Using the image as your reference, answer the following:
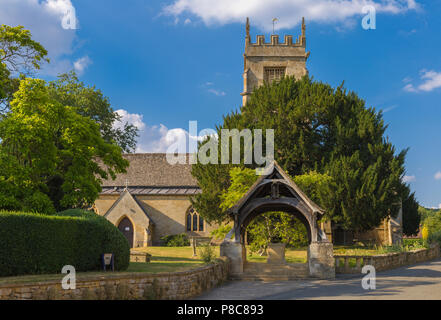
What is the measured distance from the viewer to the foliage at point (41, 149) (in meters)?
15.7

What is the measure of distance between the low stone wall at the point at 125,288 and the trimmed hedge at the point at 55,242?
3.20 meters

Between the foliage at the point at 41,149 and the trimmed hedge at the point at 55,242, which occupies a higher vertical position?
the foliage at the point at 41,149

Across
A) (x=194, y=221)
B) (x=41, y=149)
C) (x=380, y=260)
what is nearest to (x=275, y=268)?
(x=380, y=260)

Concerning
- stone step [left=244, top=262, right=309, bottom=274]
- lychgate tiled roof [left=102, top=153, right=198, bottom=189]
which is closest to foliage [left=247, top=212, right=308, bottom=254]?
stone step [left=244, top=262, right=309, bottom=274]

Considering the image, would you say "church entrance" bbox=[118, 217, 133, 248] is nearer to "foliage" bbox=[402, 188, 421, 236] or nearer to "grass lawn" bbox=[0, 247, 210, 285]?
"grass lawn" bbox=[0, 247, 210, 285]

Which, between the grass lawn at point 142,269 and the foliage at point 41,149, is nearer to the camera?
the grass lawn at point 142,269

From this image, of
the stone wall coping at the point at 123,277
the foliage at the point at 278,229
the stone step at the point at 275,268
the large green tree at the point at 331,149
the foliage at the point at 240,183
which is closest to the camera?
the stone wall coping at the point at 123,277

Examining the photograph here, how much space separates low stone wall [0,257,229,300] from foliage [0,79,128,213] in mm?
7182

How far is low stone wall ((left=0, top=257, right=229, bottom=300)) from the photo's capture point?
349 inches

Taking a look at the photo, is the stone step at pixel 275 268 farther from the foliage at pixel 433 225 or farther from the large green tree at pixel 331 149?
the foliage at pixel 433 225

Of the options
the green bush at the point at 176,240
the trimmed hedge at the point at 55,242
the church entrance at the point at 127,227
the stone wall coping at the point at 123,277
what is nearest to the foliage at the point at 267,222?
the stone wall coping at the point at 123,277
